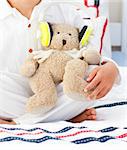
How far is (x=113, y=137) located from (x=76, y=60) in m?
0.26

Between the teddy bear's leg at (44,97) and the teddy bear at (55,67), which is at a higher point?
the teddy bear at (55,67)

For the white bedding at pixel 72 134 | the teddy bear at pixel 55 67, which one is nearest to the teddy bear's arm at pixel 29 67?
the teddy bear at pixel 55 67

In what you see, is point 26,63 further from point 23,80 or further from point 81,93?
point 81,93

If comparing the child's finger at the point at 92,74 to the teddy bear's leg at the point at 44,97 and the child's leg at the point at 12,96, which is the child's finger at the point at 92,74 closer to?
the teddy bear's leg at the point at 44,97

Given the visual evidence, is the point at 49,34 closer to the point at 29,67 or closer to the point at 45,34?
the point at 45,34

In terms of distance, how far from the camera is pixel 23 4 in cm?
122

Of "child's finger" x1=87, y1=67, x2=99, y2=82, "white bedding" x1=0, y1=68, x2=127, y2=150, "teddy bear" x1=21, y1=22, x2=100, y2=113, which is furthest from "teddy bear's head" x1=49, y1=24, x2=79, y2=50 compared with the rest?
"white bedding" x1=0, y1=68, x2=127, y2=150

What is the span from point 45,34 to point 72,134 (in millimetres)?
331

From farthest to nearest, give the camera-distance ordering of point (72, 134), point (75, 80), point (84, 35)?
point (84, 35)
point (75, 80)
point (72, 134)

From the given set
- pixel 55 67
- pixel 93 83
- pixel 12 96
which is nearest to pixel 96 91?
pixel 93 83

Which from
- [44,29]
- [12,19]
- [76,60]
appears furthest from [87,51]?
[12,19]

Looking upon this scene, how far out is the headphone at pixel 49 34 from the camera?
44.6 inches

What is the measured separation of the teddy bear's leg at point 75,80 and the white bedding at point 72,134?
8cm

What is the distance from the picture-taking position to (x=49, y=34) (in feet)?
3.71
